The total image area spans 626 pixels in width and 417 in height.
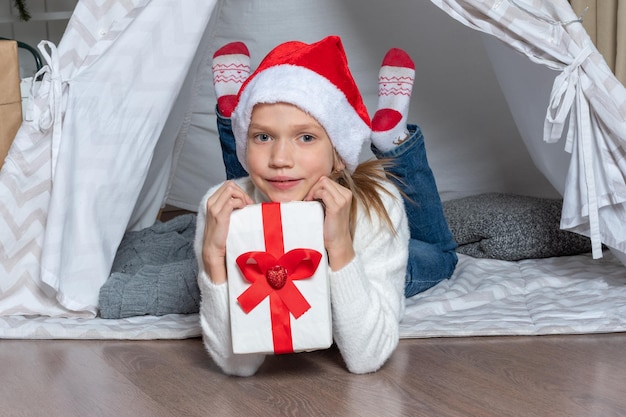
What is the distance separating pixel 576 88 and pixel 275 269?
0.84 metres

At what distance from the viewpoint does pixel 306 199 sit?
1.48 m

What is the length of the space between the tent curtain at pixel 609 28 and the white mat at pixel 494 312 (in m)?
0.54

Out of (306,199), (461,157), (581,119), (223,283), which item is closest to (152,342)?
(223,283)

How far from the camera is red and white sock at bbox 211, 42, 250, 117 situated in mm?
2008

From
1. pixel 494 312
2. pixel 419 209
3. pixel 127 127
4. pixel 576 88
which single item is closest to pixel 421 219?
pixel 419 209

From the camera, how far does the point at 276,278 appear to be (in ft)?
4.60

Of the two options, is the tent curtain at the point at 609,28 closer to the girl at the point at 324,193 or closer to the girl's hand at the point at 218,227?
the girl at the point at 324,193

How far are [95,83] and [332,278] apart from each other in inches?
33.2

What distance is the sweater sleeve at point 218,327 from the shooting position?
1.45 metres

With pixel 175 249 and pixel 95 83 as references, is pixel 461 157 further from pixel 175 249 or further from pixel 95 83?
pixel 95 83

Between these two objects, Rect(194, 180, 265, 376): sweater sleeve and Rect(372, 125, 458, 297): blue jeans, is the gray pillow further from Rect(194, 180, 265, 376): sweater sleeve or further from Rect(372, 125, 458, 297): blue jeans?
Rect(194, 180, 265, 376): sweater sleeve

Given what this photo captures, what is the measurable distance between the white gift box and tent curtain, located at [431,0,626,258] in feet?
2.27

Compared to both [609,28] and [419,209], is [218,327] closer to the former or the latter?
[419,209]

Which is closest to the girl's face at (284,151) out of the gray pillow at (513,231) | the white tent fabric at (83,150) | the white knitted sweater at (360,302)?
the white knitted sweater at (360,302)
